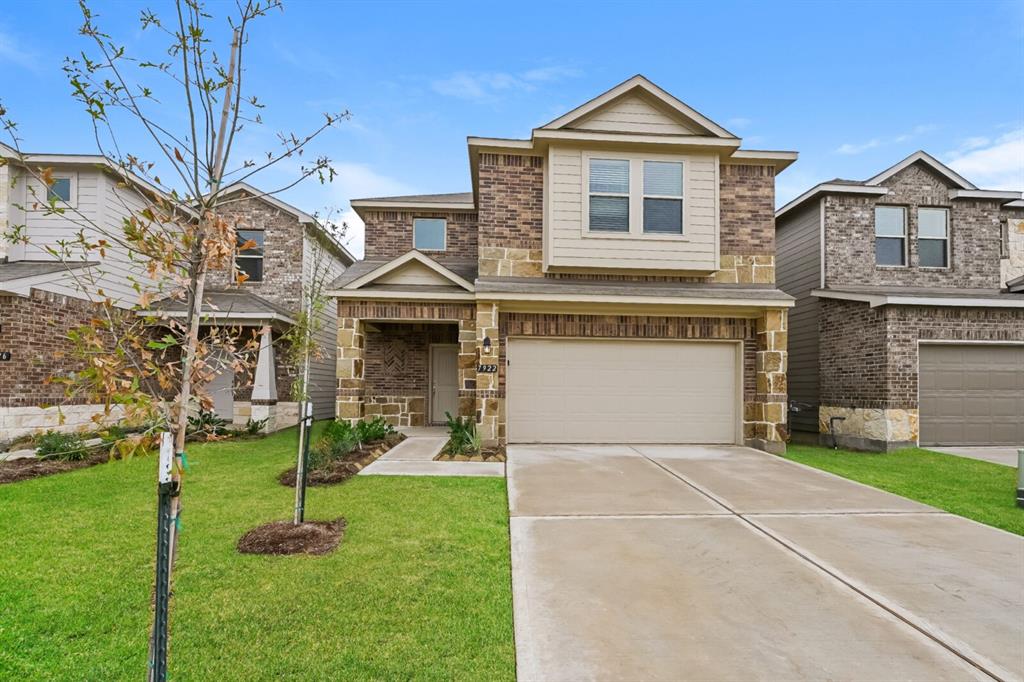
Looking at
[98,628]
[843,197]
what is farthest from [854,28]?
[98,628]

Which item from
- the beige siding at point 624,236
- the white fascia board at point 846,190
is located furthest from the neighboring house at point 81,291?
the white fascia board at point 846,190

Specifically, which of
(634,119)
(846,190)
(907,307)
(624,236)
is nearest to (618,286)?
(624,236)

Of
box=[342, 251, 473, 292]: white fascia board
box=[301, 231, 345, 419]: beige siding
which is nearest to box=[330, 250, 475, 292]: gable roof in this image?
box=[342, 251, 473, 292]: white fascia board

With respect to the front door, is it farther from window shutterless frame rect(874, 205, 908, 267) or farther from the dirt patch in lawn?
window shutterless frame rect(874, 205, 908, 267)

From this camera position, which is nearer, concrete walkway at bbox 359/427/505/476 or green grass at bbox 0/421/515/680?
green grass at bbox 0/421/515/680

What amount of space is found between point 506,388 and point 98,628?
7928 mm

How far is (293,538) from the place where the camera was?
482 centimetres

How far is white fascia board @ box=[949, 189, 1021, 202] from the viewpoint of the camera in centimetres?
1345

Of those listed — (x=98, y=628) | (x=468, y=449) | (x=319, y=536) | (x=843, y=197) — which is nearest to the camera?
(x=98, y=628)

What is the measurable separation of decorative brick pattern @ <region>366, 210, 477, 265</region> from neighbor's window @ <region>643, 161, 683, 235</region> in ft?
16.9

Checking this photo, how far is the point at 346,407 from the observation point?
1075 centimetres

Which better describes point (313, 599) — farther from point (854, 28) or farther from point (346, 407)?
point (854, 28)

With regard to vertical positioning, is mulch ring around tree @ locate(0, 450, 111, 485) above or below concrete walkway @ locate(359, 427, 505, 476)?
below

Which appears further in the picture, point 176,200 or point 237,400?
point 237,400
